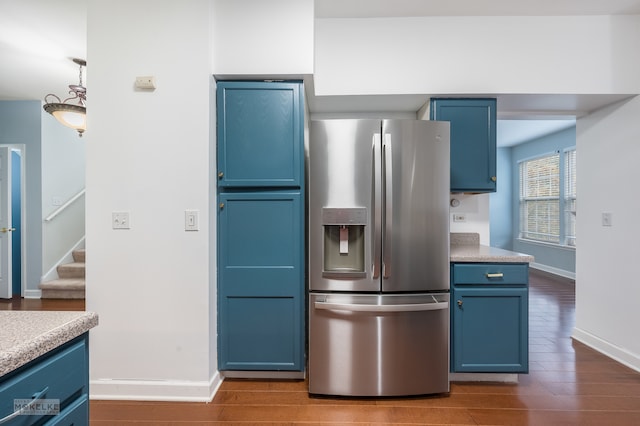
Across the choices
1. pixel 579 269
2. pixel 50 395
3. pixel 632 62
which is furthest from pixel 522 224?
pixel 50 395

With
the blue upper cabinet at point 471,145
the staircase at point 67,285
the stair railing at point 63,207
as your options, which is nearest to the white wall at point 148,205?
the blue upper cabinet at point 471,145

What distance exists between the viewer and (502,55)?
2469 millimetres

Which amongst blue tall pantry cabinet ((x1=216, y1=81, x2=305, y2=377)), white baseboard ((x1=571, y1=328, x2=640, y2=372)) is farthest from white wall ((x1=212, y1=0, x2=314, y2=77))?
white baseboard ((x1=571, y1=328, x2=640, y2=372))

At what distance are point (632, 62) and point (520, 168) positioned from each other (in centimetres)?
482

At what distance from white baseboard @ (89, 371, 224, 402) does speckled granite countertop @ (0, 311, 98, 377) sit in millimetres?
1295

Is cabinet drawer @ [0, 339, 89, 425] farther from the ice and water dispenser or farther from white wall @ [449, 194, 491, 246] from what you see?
white wall @ [449, 194, 491, 246]

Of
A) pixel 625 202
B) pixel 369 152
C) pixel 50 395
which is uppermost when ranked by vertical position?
pixel 369 152

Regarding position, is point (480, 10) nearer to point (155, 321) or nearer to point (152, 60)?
point (152, 60)

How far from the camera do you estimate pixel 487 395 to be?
2.10 m

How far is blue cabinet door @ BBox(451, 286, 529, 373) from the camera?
7.04ft

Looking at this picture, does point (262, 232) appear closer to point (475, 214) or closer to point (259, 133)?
point (259, 133)

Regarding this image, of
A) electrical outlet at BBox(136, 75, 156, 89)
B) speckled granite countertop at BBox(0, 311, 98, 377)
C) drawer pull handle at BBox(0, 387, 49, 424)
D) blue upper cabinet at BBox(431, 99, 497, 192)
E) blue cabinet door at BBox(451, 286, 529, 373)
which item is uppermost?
electrical outlet at BBox(136, 75, 156, 89)

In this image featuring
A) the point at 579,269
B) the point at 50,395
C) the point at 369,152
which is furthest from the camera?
the point at 579,269

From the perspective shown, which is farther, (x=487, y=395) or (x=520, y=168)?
(x=520, y=168)
